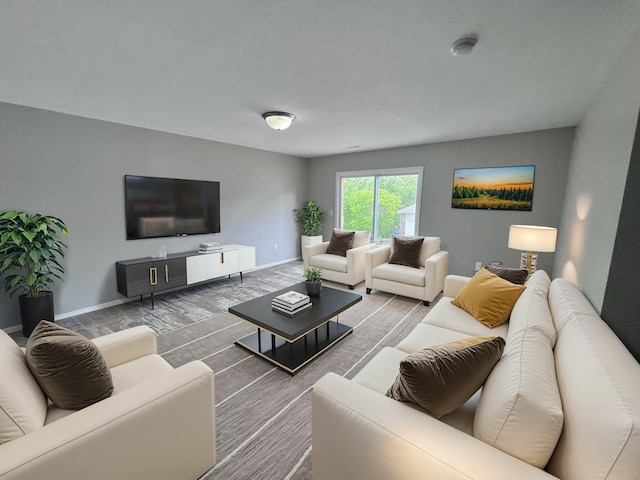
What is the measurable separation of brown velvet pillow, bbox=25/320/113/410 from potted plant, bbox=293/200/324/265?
16.5ft

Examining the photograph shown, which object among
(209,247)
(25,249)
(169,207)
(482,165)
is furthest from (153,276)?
(482,165)

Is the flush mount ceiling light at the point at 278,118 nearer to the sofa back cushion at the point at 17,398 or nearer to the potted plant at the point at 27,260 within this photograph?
the potted plant at the point at 27,260

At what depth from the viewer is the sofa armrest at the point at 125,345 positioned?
5.12 feet

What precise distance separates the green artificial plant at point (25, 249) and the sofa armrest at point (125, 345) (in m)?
1.86

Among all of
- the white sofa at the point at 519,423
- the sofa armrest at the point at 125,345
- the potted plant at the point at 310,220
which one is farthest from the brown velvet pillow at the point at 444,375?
the potted plant at the point at 310,220

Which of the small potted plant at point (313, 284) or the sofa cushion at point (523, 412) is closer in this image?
the sofa cushion at point (523, 412)

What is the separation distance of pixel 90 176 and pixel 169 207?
3.16 ft

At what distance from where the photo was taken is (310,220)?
6250 mm

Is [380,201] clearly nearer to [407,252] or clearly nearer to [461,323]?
[407,252]

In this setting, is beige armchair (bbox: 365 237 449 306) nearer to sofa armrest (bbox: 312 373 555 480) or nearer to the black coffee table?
the black coffee table

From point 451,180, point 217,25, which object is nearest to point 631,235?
point 217,25

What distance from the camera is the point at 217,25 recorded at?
1595mm

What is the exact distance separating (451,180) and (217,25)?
4097mm

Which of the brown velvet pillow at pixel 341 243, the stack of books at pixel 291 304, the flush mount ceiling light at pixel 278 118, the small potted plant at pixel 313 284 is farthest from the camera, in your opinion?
the brown velvet pillow at pixel 341 243
